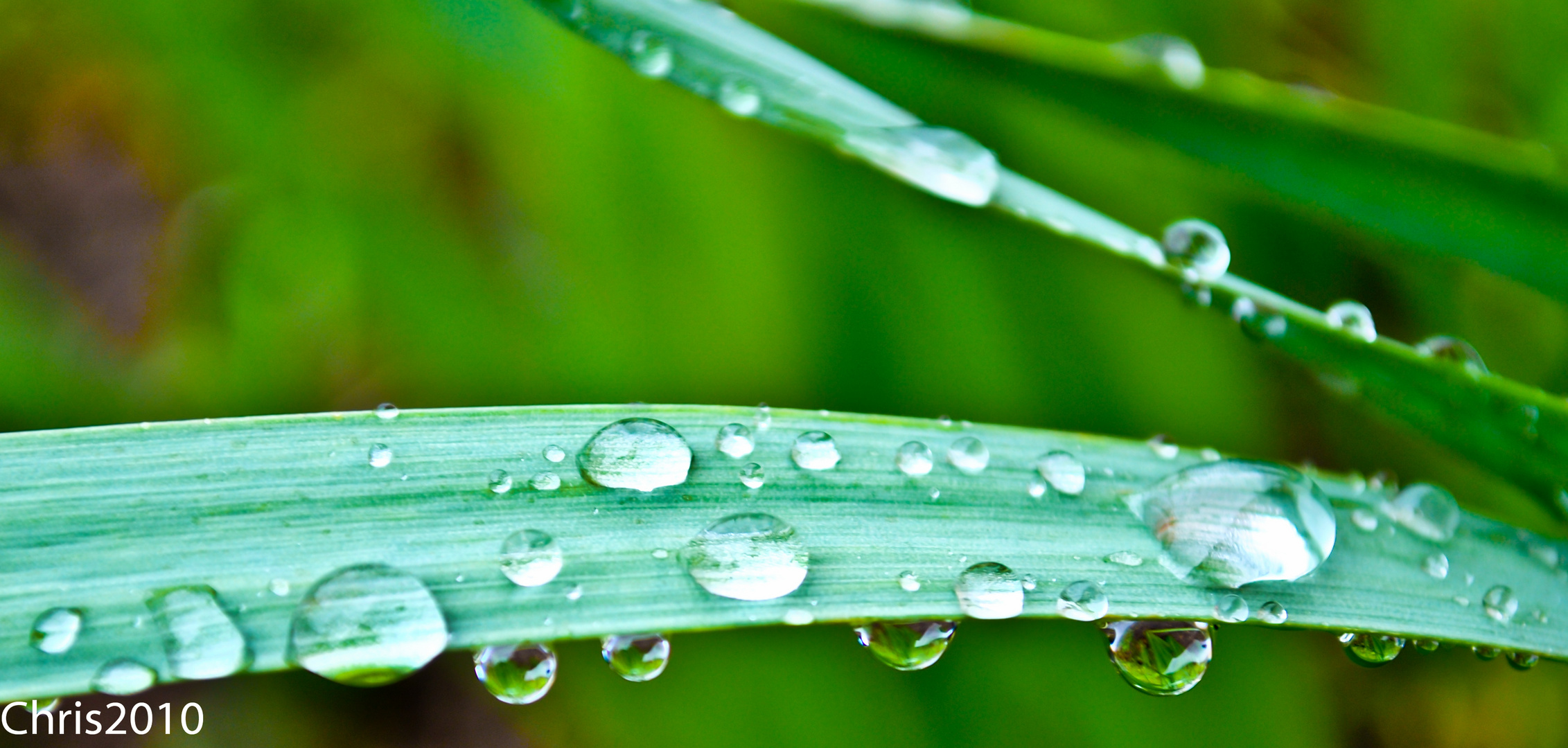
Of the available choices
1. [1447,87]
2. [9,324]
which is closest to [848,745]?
[1447,87]

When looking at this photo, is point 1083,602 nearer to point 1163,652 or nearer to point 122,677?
point 1163,652

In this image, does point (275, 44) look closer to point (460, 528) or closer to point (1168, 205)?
point (460, 528)

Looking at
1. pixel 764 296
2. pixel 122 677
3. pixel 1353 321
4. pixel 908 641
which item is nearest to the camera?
pixel 122 677

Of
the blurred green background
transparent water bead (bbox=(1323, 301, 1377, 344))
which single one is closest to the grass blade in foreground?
transparent water bead (bbox=(1323, 301, 1377, 344))

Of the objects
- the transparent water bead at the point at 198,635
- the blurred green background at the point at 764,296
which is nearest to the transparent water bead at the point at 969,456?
the transparent water bead at the point at 198,635

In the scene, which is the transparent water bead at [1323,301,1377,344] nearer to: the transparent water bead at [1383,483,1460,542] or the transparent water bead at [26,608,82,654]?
the transparent water bead at [1383,483,1460,542]

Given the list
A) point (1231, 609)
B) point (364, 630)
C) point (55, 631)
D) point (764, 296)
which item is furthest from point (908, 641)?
point (764, 296)
